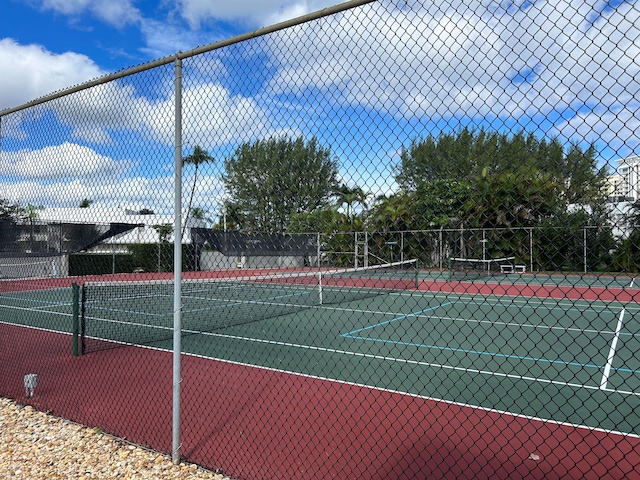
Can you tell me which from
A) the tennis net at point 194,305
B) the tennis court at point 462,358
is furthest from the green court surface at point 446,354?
the tennis net at point 194,305

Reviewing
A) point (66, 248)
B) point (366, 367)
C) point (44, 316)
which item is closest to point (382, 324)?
point (366, 367)

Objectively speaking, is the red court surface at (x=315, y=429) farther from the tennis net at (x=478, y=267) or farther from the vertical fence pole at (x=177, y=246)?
the tennis net at (x=478, y=267)

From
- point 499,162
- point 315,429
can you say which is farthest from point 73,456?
point 499,162

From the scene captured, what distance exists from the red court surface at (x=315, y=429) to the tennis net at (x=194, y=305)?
6.45 feet

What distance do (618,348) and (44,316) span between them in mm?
12898

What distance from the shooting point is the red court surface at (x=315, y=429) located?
3.89 m

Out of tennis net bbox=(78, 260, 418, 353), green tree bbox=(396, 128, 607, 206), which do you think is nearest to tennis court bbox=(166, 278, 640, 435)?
tennis net bbox=(78, 260, 418, 353)

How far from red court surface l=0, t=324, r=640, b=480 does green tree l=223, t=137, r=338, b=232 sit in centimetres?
195

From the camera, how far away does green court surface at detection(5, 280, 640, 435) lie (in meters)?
5.75

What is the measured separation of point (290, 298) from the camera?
1631cm

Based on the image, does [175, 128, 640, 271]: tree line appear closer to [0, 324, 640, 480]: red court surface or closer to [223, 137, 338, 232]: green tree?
[223, 137, 338, 232]: green tree

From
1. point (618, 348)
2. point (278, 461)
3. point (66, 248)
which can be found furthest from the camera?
point (618, 348)

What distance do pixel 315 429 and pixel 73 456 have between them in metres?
2.11

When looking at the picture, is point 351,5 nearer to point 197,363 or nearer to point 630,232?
point 630,232
